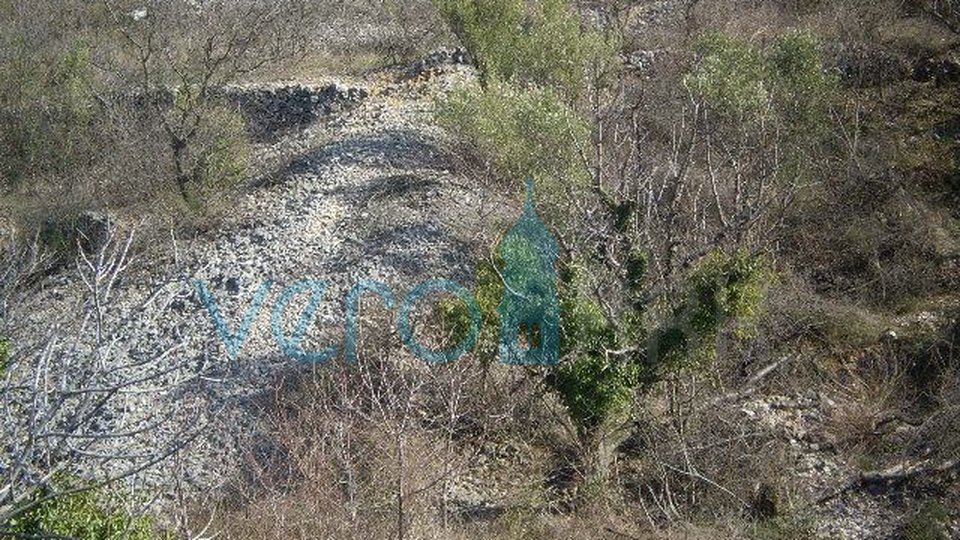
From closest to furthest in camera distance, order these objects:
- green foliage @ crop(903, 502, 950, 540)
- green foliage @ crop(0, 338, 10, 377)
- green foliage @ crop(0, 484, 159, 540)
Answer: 1. green foliage @ crop(0, 484, 159, 540)
2. green foliage @ crop(0, 338, 10, 377)
3. green foliage @ crop(903, 502, 950, 540)

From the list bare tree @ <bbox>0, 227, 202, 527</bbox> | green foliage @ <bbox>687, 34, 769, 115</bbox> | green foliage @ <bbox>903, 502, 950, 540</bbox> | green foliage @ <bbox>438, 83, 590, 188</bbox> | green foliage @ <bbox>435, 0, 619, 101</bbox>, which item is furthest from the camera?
green foliage @ <bbox>435, 0, 619, 101</bbox>

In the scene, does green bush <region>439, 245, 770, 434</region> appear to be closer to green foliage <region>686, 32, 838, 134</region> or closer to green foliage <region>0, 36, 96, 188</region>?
green foliage <region>686, 32, 838, 134</region>

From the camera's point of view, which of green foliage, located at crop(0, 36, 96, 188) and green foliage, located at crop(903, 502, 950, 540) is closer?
green foliage, located at crop(903, 502, 950, 540)

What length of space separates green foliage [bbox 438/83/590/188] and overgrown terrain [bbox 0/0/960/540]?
0.19 ft

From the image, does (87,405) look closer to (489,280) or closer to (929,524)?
(489,280)

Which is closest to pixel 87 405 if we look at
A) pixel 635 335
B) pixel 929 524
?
pixel 635 335

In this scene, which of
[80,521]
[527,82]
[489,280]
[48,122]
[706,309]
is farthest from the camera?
[48,122]

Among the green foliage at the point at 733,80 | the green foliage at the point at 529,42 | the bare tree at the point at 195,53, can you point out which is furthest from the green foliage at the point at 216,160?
the green foliage at the point at 733,80

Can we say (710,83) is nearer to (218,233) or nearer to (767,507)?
(767,507)

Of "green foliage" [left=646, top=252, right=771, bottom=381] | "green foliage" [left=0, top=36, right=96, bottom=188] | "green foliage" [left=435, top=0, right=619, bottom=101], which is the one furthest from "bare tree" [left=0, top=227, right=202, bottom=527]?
"green foliage" [left=435, top=0, right=619, bottom=101]

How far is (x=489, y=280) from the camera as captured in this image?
10.4 meters

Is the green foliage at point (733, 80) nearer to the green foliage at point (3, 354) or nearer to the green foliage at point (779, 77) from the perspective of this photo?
the green foliage at point (779, 77)

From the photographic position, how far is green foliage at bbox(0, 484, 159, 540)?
276 inches

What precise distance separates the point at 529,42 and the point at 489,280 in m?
7.16
